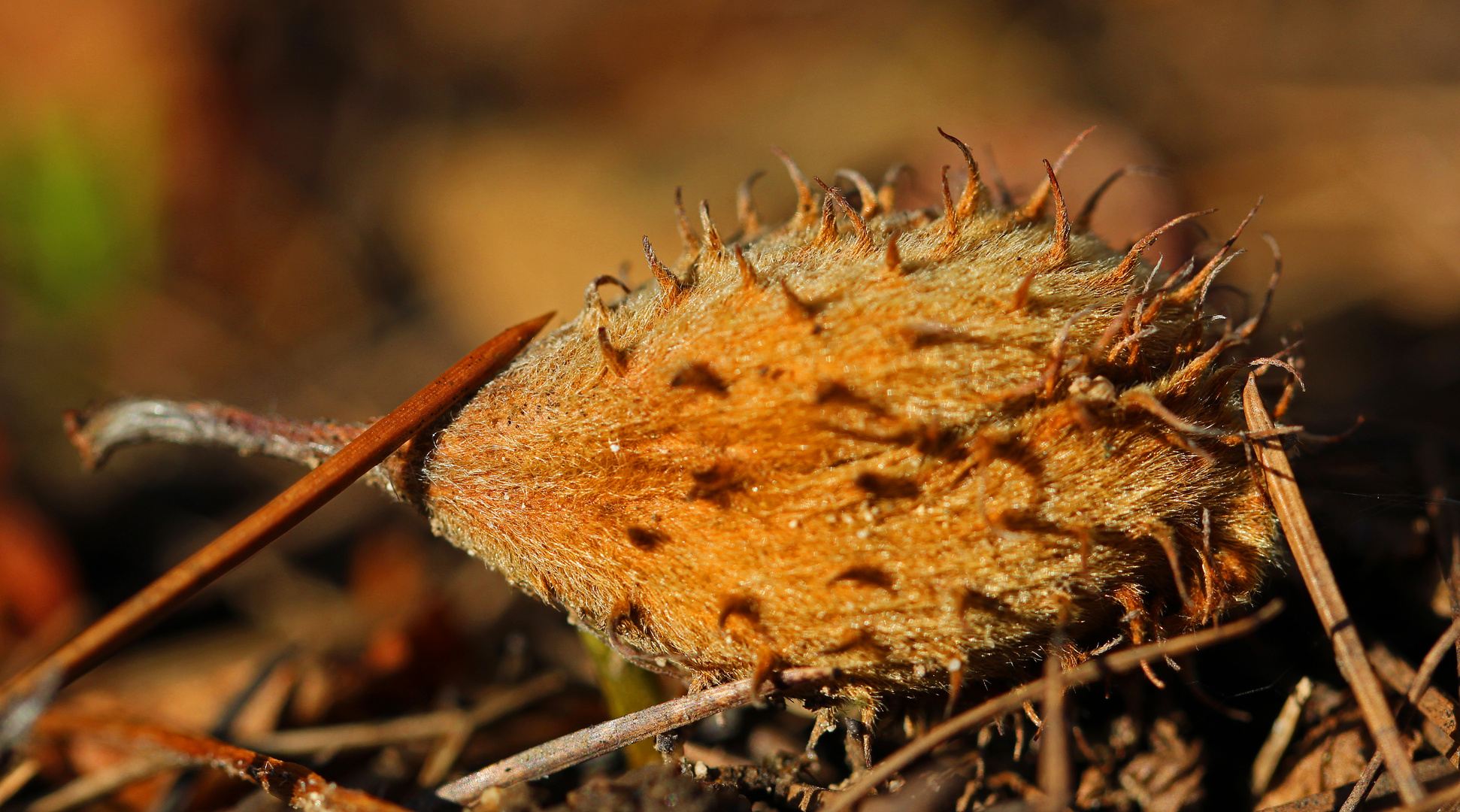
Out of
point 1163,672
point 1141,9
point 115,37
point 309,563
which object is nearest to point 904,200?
point 1163,672

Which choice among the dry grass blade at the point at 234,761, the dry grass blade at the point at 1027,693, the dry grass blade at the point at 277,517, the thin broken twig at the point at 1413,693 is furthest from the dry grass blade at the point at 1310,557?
the dry grass blade at the point at 234,761

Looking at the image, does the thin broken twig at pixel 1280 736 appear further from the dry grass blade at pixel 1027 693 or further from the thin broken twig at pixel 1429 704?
the dry grass blade at pixel 1027 693

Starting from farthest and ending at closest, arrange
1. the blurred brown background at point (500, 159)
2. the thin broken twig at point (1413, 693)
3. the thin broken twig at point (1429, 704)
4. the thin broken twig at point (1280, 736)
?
the blurred brown background at point (500, 159) < the thin broken twig at point (1280, 736) < the thin broken twig at point (1429, 704) < the thin broken twig at point (1413, 693)

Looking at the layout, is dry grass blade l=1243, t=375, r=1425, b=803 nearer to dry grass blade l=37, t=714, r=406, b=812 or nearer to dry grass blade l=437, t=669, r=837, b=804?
dry grass blade l=437, t=669, r=837, b=804

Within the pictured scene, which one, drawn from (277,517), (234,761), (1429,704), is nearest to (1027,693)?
(1429,704)

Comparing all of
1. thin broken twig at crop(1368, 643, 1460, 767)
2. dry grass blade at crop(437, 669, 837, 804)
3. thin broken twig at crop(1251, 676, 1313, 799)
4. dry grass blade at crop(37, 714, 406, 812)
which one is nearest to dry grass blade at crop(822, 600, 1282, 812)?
dry grass blade at crop(437, 669, 837, 804)

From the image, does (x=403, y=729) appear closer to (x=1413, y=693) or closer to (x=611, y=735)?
(x=611, y=735)
